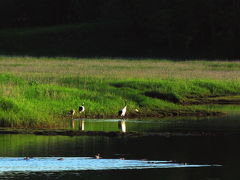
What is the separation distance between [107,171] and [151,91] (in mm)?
16352

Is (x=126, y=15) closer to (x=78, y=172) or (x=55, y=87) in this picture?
(x=55, y=87)

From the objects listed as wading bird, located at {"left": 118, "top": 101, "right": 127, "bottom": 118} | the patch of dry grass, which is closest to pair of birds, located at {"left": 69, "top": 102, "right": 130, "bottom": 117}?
wading bird, located at {"left": 118, "top": 101, "right": 127, "bottom": 118}

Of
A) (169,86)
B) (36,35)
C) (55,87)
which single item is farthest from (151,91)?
(36,35)

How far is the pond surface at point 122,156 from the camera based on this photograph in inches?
798

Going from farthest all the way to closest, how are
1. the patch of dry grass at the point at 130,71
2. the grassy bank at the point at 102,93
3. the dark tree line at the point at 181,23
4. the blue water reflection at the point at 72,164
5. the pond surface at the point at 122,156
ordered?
the dark tree line at the point at 181,23
the patch of dry grass at the point at 130,71
the grassy bank at the point at 102,93
the blue water reflection at the point at 72,164
the pond surface at the point at 122,156

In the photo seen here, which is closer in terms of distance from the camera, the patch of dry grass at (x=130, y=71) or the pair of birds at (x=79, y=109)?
the pair of birds at (x=79, y=109)

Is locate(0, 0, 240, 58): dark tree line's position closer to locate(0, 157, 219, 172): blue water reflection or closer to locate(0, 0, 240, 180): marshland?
locate(0, 0, 240, 180): marshland

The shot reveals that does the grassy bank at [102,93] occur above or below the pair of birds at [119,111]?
above

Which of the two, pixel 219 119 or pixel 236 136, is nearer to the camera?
pixel 236 136

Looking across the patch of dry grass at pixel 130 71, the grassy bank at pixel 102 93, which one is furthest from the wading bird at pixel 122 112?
the patch of dry grass at pixel 130 71

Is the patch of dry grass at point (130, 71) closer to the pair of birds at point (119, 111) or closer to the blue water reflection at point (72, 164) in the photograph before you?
the pair of birds at point (119, 111)

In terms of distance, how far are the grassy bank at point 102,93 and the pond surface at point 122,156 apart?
182 centimetres

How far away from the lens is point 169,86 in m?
38.4

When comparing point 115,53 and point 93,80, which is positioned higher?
point 115,53
